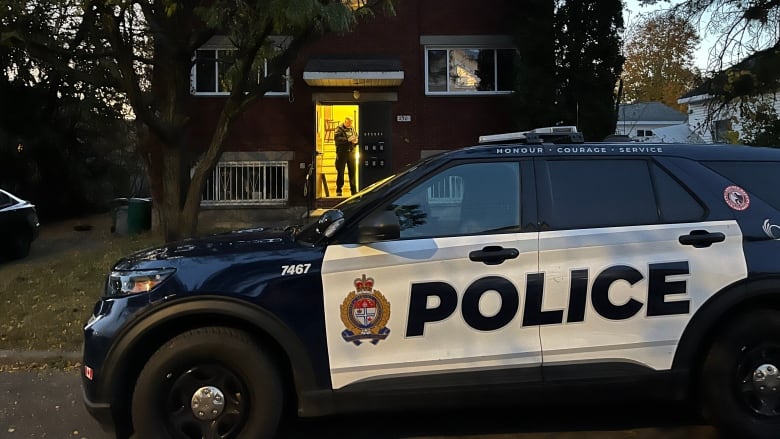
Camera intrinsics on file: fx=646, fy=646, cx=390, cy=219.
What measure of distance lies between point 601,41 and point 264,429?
40.7 ft

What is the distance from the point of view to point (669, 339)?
384 centimetres

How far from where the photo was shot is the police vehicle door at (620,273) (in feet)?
12.4

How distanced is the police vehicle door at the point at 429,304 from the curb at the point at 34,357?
3.48 metres

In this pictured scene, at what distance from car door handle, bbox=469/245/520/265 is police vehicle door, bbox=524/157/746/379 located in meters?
0.20

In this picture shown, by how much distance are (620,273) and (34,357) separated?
5.15 metres

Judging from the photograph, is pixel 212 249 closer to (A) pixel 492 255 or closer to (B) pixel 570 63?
(A) pixel 492 255

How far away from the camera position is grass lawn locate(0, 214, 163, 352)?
6.50 m

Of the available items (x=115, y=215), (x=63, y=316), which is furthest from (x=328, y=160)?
(x=63, y=316)

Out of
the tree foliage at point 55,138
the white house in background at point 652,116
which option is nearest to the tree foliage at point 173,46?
the tree foliage at point 55,138

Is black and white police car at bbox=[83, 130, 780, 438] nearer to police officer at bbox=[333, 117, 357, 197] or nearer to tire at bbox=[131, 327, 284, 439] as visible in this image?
tire at bbox=[131, 327, 284, 439]

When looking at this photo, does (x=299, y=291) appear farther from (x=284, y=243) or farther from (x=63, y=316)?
(x=63, y=316)

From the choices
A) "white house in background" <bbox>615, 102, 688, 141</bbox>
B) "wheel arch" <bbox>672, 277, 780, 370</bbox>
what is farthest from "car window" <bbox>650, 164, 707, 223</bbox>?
"white house in background" <bbox>615, 102, 688, 141</bbox>

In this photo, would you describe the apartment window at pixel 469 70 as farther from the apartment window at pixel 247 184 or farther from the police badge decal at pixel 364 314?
the police badge decal at pixel 364 314

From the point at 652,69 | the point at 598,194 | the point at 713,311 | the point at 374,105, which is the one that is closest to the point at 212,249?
the point at 598,194
